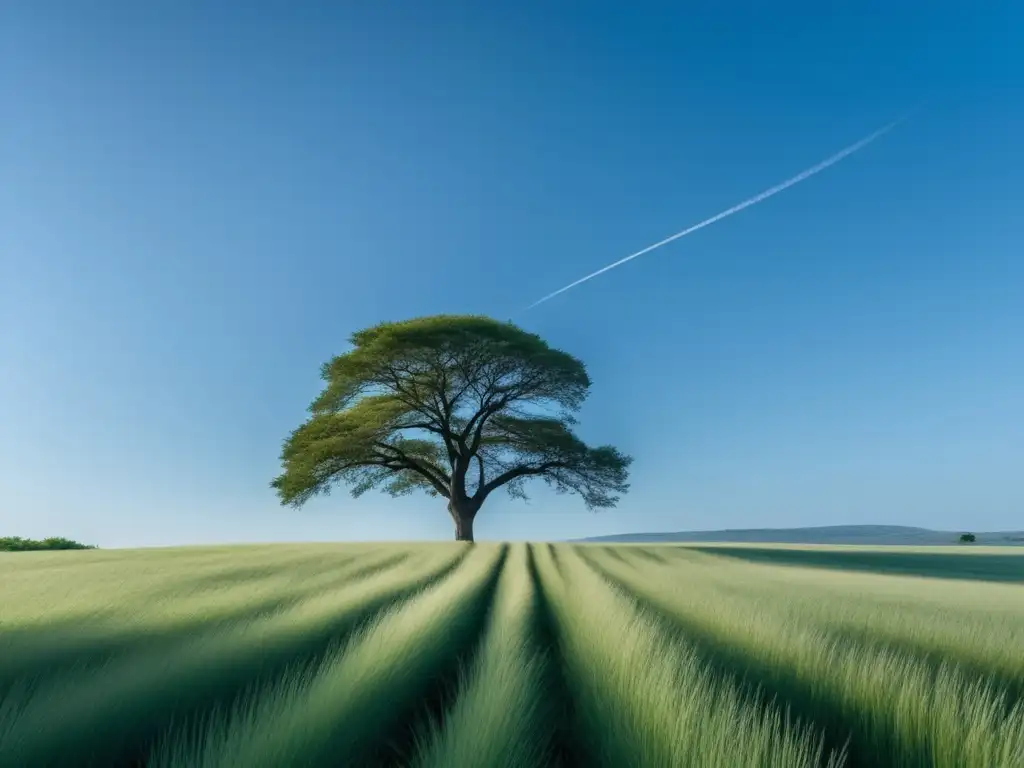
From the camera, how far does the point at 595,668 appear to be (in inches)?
67.5

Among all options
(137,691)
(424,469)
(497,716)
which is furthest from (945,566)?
(424,469)

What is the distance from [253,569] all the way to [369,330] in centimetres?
1987

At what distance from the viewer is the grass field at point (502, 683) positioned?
1.08 metres

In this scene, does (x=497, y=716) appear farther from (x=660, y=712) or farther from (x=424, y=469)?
(x=424, y=469)

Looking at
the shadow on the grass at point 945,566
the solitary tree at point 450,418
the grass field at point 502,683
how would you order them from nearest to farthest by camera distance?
the grass field at point 502,683, the shadow on the grass at point 945,566, the solitary tree at point 450,418

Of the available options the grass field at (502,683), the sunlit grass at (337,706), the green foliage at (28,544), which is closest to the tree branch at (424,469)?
the green foliage at (28,544)

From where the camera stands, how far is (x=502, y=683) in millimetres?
1434

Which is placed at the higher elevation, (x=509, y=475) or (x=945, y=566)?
(x=509, y=475)

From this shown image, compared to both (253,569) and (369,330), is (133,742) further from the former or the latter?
(369,330)

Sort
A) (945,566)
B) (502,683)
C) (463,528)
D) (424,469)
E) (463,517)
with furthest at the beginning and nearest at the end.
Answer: (424,469)
(463,517)
(463,528)
(945,566)
(502,683)

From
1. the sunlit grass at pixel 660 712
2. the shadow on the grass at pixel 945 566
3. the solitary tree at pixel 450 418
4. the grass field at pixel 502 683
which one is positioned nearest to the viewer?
the sunlit grass at pixel 660 712

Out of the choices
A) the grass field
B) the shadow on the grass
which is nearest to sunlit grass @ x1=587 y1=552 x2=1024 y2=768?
the grass field

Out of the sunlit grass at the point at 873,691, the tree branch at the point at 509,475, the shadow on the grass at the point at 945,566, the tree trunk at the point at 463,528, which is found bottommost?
the sunlit grass at the point at 873,691

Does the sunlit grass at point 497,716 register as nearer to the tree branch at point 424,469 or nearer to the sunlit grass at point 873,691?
the sunlit grass at point 873,691
